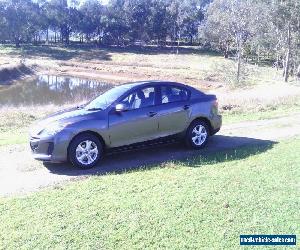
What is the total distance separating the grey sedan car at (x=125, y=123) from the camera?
8305 mm

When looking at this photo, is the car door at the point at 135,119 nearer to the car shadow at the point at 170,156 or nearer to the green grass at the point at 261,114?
the car shadow at the point at 170,156

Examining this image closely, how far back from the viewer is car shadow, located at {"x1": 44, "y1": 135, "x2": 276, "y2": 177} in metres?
8.45

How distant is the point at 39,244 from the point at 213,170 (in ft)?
12.5

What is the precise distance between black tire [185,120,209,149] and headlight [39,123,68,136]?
2995 millimetres

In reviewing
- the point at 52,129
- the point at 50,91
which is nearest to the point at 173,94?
the point at 52,129

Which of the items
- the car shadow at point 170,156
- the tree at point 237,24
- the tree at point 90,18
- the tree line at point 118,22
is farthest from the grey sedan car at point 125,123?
the tree at point 90,18

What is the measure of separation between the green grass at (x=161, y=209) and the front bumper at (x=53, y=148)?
95cm

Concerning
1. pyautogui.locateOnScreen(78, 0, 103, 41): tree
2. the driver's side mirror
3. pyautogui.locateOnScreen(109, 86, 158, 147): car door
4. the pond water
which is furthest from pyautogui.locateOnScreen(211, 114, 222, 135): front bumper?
pyautogui.locateOnScreen(78, 0, 103, 41): tree

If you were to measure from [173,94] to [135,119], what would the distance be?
50.1 inches

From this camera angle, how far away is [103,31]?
91.7 m

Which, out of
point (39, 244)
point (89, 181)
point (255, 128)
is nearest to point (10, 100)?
point (255, 128)

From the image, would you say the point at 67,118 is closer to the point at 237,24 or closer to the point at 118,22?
the point at 237,24

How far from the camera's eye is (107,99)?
9.18m

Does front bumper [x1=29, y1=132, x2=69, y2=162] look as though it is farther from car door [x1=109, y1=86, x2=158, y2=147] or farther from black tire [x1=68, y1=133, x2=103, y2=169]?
car door [x1=109, y1=86, x2=158, y2=147]
